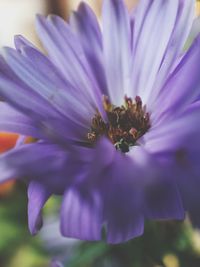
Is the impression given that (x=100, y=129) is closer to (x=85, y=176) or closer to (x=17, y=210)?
(x=85, y=176)

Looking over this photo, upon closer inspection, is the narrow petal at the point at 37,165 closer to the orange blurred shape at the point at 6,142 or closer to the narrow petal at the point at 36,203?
the narrow petal at the point at 36,203

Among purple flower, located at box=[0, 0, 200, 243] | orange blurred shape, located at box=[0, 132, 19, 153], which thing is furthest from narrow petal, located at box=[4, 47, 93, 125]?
orange blurred shape, located at box=[0, 132, 19, 153]

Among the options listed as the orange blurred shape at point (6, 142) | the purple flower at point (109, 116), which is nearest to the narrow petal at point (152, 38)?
the purple flower at point (109, 116)

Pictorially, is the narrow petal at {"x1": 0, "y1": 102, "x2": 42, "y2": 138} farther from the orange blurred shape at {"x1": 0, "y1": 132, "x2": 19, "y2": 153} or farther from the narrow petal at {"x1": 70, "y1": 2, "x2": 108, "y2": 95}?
the orange blurred shape at {"x1": 0, "y1": 132, "x2": 19, "y2": 153}

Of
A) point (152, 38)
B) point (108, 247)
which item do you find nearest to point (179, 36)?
point (152, 38)

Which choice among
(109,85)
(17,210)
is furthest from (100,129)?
(17,210)

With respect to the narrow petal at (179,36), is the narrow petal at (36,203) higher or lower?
lower

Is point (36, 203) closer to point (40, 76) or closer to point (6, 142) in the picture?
point (40, 76)
